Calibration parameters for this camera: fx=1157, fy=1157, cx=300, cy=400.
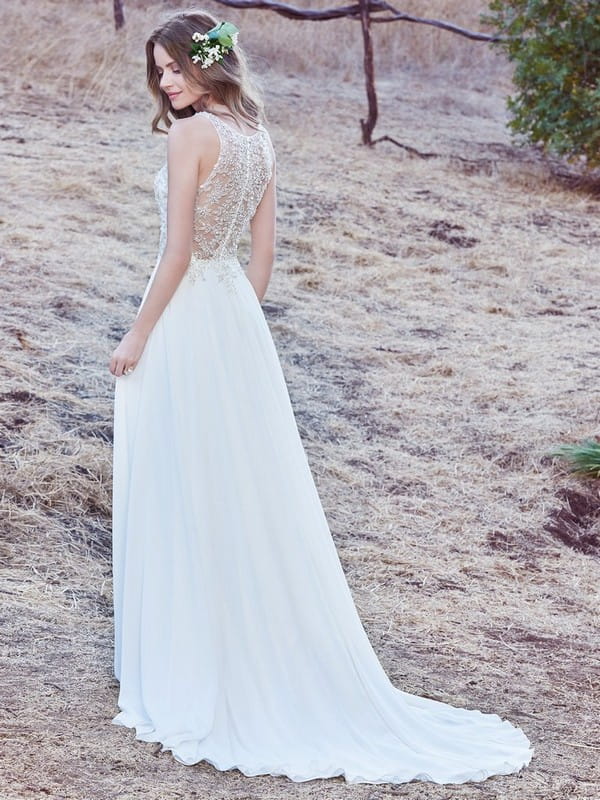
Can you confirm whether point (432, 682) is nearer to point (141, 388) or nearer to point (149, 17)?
point (141, 388)

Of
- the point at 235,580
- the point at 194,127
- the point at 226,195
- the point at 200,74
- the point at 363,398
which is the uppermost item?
the point at 200,74

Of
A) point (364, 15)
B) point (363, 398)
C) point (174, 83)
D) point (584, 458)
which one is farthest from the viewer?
point (364, 15)

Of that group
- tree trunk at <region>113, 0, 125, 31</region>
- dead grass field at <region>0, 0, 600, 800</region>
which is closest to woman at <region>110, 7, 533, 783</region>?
dead grass field at <region>0, 0, 600, 800</region>

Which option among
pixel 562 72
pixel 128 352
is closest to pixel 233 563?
pixel 128 352

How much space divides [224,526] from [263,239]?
935 millimetres

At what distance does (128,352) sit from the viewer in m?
3.47

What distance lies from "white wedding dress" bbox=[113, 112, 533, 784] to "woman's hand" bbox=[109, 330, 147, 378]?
0.05m

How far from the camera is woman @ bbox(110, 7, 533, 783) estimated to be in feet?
11.1

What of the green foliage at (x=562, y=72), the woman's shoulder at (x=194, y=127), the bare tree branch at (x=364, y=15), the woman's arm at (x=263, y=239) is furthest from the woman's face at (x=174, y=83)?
the bare tree branch at (x=364, y=15)

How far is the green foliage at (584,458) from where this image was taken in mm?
6367

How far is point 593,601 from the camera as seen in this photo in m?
5.13

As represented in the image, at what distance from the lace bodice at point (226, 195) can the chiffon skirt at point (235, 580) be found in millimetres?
62

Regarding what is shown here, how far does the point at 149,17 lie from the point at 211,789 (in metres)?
14.4

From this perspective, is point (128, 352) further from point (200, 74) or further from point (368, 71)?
point (368, 71)
